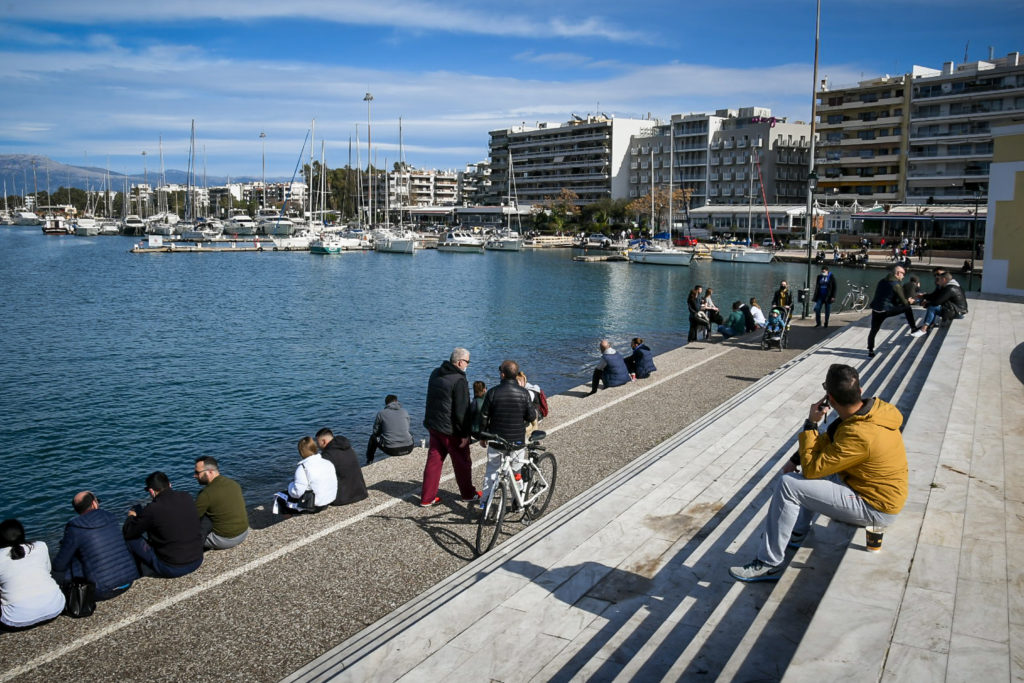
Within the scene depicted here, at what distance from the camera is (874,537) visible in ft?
18.0

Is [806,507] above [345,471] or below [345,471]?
above

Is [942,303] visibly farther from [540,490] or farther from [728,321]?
[540,490]

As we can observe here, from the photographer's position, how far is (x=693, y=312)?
930 inches

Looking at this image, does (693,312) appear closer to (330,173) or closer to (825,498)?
(825,498)

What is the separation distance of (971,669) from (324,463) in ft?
22.7

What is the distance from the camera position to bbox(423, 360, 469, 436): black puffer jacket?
8664 mm

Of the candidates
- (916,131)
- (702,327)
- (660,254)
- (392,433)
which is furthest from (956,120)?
(392,433)

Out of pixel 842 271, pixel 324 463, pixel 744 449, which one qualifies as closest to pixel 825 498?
pixel 744 449

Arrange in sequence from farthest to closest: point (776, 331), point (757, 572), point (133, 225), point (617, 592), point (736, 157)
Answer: point (133, 225)
point (736, 157)
point (776, 331)
point (617, 592)
point (757, 572)

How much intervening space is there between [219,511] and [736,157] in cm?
11977

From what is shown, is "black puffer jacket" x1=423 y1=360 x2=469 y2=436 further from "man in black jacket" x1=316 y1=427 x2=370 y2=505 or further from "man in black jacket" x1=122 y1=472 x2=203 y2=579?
"man in black jacket" x1=122 y1=472 x2=203 y2=579

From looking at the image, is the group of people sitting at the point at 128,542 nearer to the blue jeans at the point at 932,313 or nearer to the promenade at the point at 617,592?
the promenade at the point at 617,592

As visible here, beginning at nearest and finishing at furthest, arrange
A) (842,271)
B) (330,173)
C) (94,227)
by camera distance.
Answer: (842,271) < (94,227) < (330,173)

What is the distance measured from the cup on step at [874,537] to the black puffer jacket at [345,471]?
236 inches
